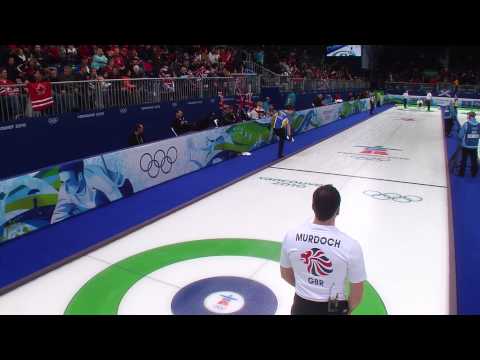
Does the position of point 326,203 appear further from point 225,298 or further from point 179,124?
point 179,124

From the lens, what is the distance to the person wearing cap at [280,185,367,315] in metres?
3.12

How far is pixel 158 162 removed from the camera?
431 inches

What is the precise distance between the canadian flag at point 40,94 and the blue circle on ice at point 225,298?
7229 millimetres

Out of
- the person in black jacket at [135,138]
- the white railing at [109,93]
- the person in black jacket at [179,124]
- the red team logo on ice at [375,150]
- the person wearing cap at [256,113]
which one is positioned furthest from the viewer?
the person wearing cap at [256,113]

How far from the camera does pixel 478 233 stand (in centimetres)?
815

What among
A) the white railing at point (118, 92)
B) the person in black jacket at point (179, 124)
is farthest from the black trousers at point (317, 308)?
the person in black jacket at point (179, 124)

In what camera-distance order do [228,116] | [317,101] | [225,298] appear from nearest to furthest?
1. [225,298]
2. [228,116]
3. [317,101]

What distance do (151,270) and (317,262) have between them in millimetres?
3860

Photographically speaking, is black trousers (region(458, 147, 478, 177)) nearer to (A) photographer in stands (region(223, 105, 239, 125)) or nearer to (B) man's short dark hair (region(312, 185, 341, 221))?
(A) photographer in stands (region(223, 105, 239, 125))

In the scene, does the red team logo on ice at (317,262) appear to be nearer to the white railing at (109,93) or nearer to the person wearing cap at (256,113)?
the white railing at (109,93)

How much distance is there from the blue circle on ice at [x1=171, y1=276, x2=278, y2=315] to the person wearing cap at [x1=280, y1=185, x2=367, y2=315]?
2.17m

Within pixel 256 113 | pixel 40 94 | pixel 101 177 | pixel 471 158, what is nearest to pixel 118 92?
pixel 40 94

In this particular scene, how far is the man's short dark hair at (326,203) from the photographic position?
3129 mm

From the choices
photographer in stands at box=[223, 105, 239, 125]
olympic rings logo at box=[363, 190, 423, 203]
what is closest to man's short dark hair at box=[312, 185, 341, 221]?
olympic rings logo at box=[363, 190, 423, 203]
